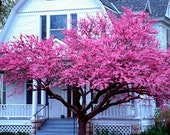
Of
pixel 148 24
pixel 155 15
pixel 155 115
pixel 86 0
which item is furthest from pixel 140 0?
pixel 148 24

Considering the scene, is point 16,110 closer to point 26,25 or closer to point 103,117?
point 26,25

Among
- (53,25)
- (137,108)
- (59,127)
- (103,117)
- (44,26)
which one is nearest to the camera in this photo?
(137,108)

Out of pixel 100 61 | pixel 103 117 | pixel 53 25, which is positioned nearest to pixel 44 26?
pixel 53 25

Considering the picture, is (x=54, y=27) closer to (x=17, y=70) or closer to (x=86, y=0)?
(x=86, y=0)

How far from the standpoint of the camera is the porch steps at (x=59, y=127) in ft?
75.8

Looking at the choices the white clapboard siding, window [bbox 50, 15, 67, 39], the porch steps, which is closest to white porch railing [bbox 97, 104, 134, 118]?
the porch steps

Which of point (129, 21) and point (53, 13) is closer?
point (129, 21)

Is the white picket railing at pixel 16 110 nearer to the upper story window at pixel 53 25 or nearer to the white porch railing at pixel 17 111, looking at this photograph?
the white porch railing at pixel 17 111

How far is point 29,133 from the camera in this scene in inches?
957

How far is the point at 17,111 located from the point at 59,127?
2881 mm

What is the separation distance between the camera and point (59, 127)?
23.7 meters

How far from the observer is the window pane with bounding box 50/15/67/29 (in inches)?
997

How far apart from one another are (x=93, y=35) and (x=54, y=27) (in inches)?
242

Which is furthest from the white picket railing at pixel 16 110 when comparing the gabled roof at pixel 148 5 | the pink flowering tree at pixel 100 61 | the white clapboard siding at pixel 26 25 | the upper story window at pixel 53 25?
the gabled roof at pixel 148 5
